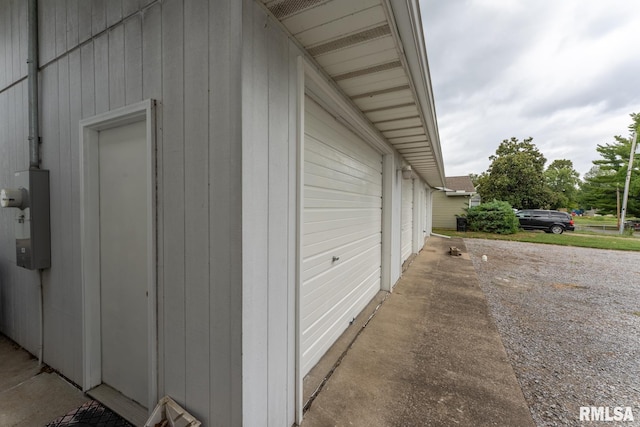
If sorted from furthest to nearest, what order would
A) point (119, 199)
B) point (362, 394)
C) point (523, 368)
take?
point (523, 368) → point (362, 394) → point (119, 199)

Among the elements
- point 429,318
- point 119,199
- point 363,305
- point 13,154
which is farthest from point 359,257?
point 13,154

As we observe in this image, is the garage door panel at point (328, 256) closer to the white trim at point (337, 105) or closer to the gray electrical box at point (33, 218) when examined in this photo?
the white trim at point (337, 105)

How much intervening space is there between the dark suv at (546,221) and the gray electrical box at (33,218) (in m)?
20.1

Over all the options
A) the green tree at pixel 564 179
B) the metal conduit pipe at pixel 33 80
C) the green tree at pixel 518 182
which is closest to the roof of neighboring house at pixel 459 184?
the green tree at pixel 518 182

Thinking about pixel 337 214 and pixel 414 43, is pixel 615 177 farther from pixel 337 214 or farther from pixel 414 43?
pixel 414 43

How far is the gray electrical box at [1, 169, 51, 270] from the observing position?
215 centimetres

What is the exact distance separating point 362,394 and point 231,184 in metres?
2.01

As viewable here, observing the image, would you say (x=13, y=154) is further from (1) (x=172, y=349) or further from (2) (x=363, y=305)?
(2) (x=363, y=305)

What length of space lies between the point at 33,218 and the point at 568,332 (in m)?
6.11

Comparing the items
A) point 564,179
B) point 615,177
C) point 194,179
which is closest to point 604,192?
point 615,177

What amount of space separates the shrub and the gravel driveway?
7.50 m

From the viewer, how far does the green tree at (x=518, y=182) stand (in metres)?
19.5

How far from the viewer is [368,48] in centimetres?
170

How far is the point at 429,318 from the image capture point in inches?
136
